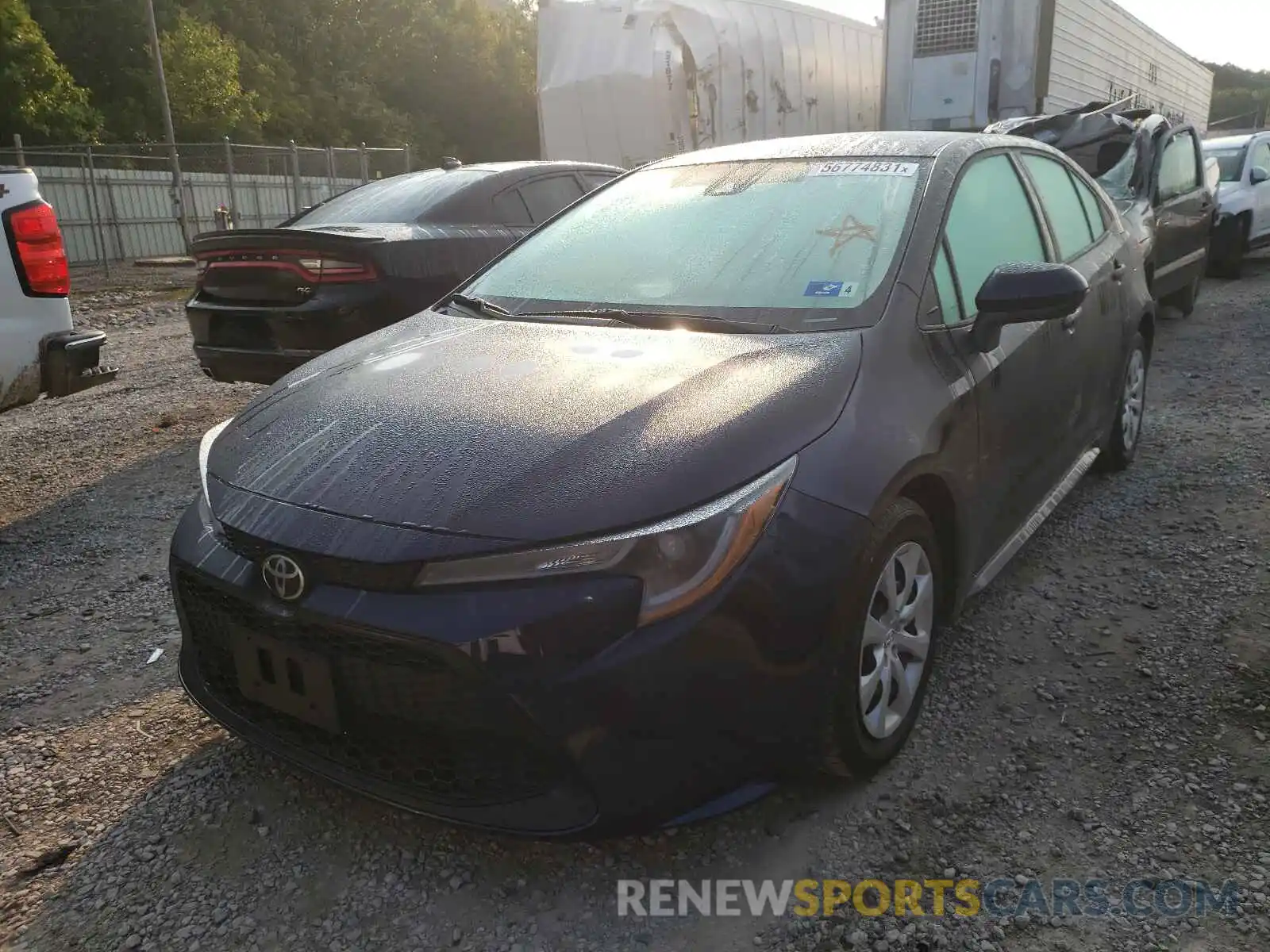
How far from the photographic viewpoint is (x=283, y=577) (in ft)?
6.60

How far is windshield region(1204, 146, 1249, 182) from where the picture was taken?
11.0 m

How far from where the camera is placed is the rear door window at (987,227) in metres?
2.85

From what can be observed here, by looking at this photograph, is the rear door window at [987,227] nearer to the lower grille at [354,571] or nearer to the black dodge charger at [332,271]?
the lower grille at [354,571]

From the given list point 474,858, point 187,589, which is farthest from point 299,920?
point 187,589

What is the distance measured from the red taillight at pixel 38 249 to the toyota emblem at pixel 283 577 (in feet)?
8.96

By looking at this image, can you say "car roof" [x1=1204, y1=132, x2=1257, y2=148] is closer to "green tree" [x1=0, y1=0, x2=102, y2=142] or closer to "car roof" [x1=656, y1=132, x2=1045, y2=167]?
"car roof" [x1=656, y1=132, x2=1045, y2=167]

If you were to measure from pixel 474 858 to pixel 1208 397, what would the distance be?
18.1ft

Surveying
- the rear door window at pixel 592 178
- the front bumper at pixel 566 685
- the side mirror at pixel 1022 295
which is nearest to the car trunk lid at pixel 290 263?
the rear door window at pixel 592 178

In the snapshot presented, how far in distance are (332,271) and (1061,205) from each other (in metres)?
3.39

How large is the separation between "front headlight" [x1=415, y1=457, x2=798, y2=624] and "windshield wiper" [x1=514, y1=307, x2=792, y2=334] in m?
0.82

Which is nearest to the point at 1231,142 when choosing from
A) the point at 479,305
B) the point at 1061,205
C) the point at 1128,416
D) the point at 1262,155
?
the point at 1262,155

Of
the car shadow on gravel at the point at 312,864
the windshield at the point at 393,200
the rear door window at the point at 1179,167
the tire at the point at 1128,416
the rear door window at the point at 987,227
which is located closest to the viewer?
the car shadow on gravel at the point at 312,864

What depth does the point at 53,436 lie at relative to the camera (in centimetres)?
596

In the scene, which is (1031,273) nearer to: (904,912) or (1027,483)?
(1027,483)
